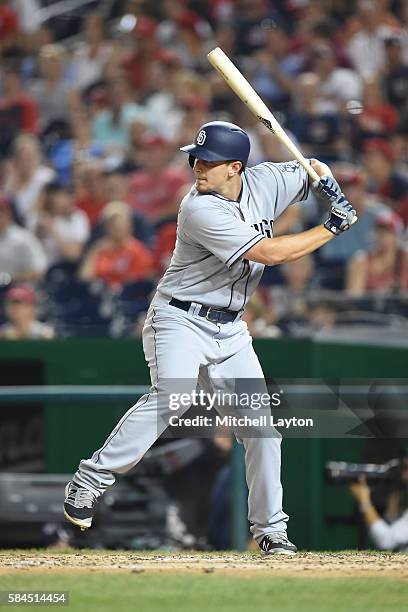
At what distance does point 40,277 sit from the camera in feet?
32.8

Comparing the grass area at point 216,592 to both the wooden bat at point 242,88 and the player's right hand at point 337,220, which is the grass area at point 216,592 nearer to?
the player's right hand at point 337,220

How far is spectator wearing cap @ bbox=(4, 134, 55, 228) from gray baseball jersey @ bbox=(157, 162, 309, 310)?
604 centimetres

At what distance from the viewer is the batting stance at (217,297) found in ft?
16.2

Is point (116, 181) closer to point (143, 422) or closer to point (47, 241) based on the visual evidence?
point (47, 241)

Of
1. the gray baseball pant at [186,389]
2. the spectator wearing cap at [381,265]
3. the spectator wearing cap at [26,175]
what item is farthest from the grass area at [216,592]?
the spectator wearing cap at [26,175]

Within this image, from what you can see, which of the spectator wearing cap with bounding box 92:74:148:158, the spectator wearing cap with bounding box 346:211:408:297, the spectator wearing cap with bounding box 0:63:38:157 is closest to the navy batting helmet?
the spectator wearing cap with bounding box 346:211:408:297

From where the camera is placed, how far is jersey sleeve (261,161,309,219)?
5.25 m

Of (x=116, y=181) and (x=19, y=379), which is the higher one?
(x=116, y=181)

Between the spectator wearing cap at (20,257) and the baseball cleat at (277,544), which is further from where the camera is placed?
the spectator wearing cap at (20,257)

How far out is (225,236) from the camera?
4.89 m

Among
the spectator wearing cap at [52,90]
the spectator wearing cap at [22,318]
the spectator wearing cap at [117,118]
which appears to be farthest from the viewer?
the spectator wearing cap at [52,90]

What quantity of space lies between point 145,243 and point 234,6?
4053mm

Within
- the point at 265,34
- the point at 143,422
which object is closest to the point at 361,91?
the point at 265,34

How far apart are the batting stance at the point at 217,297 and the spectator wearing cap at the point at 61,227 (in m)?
5.28
